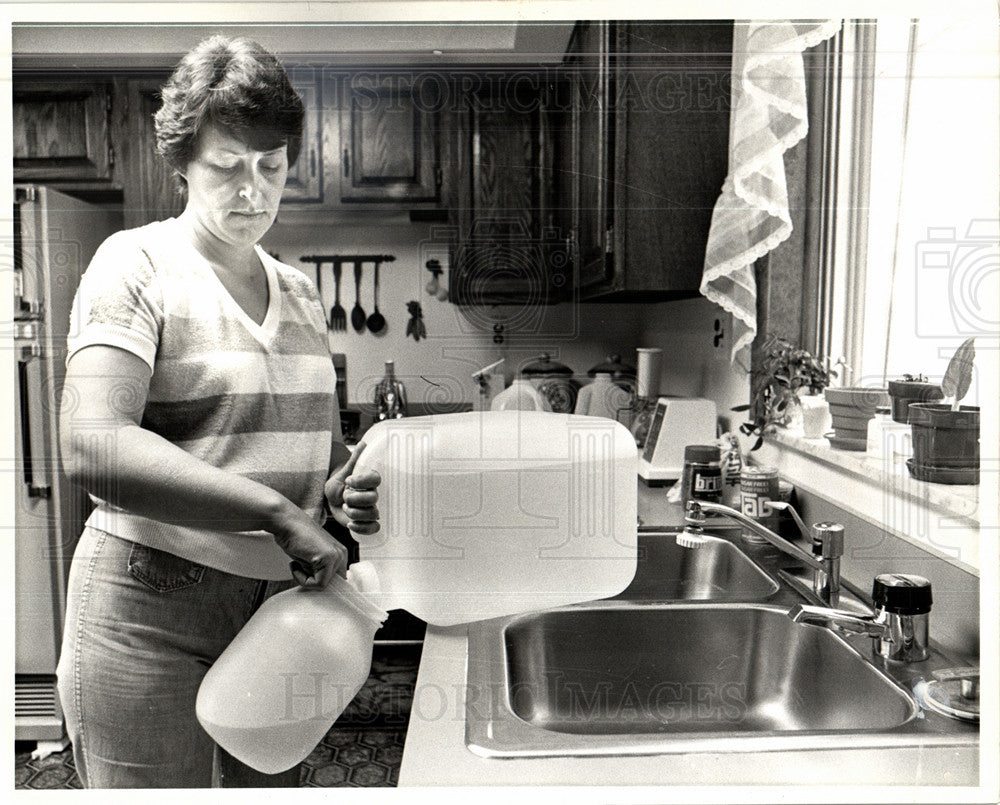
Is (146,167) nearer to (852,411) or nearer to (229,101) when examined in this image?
(229,101)

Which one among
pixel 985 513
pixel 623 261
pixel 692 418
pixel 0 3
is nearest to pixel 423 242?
pixel 623 261

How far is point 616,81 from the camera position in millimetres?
583

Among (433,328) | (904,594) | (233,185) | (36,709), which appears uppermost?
(233,185)

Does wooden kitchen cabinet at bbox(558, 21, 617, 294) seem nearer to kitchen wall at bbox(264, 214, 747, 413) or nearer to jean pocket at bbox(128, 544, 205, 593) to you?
kitchen wall at bbox(264, 214, 747, 413)

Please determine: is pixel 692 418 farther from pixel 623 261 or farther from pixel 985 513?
pixel 985 513

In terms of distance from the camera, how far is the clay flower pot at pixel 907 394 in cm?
59

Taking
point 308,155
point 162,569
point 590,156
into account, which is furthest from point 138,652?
point 590,156

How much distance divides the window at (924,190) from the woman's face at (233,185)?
1.49 feet

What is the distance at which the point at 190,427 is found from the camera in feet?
1.74

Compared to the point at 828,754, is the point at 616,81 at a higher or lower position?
higher

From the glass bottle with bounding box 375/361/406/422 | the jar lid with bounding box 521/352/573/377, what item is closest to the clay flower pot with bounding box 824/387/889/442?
the jar lid with bounding box 521/352/573/377

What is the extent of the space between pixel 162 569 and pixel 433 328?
0.27 metres

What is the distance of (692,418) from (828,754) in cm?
27

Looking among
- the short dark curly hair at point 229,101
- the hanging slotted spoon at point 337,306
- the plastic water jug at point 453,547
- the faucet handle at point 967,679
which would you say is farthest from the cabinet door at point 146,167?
the faucet handle at point 967,679
